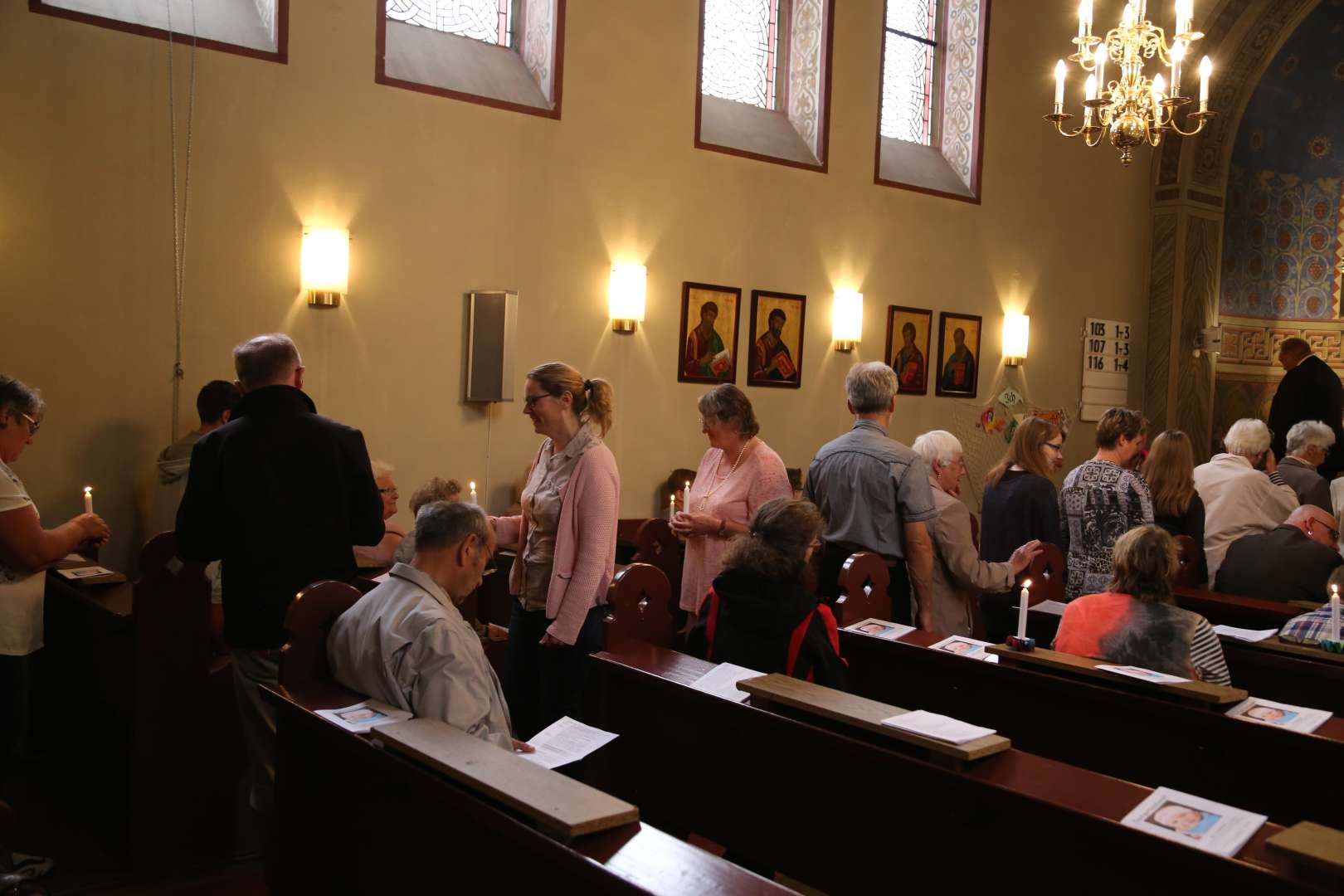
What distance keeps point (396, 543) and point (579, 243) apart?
134 inches

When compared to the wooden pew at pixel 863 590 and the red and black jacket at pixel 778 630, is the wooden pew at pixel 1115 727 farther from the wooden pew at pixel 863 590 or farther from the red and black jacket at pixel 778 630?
the red and black jacket at pixel 778 630

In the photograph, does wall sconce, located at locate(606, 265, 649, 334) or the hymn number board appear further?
the hymn number board

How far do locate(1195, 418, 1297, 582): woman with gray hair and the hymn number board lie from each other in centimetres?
442

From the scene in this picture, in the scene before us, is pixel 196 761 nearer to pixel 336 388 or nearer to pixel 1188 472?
pixel 336 388

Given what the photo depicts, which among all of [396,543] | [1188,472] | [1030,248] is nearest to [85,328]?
[396,543]

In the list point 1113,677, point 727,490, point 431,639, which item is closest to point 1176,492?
point 727,490

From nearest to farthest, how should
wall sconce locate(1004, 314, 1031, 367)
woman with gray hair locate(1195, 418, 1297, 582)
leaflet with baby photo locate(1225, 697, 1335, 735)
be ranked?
leaflet with baby photo locate(1225, 697, 1335, 735) → woman with gray hair locate(1195, 418, 1297, 582) → wall sconce locate(1004, 314, 1031, 367)

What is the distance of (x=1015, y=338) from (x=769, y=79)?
3189 mm

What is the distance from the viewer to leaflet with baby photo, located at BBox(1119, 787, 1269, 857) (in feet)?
6.75

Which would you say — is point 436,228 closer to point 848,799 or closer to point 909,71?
point 909,71

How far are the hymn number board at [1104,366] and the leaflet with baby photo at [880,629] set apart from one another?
731cm

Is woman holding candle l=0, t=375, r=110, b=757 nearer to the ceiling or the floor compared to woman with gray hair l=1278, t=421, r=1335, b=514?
nearer to the floor

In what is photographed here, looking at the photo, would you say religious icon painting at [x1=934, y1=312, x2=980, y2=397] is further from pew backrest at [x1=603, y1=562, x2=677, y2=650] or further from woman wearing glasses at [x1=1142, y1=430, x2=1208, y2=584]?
pew backrest at [x1=603, y1=562, x2=677, y2=650]

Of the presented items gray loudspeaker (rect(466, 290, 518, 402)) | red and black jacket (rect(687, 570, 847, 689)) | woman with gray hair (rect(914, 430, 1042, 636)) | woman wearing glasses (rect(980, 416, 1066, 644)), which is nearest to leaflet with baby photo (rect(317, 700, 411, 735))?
red and black jacket (rect(687, 570, 847, 689))
